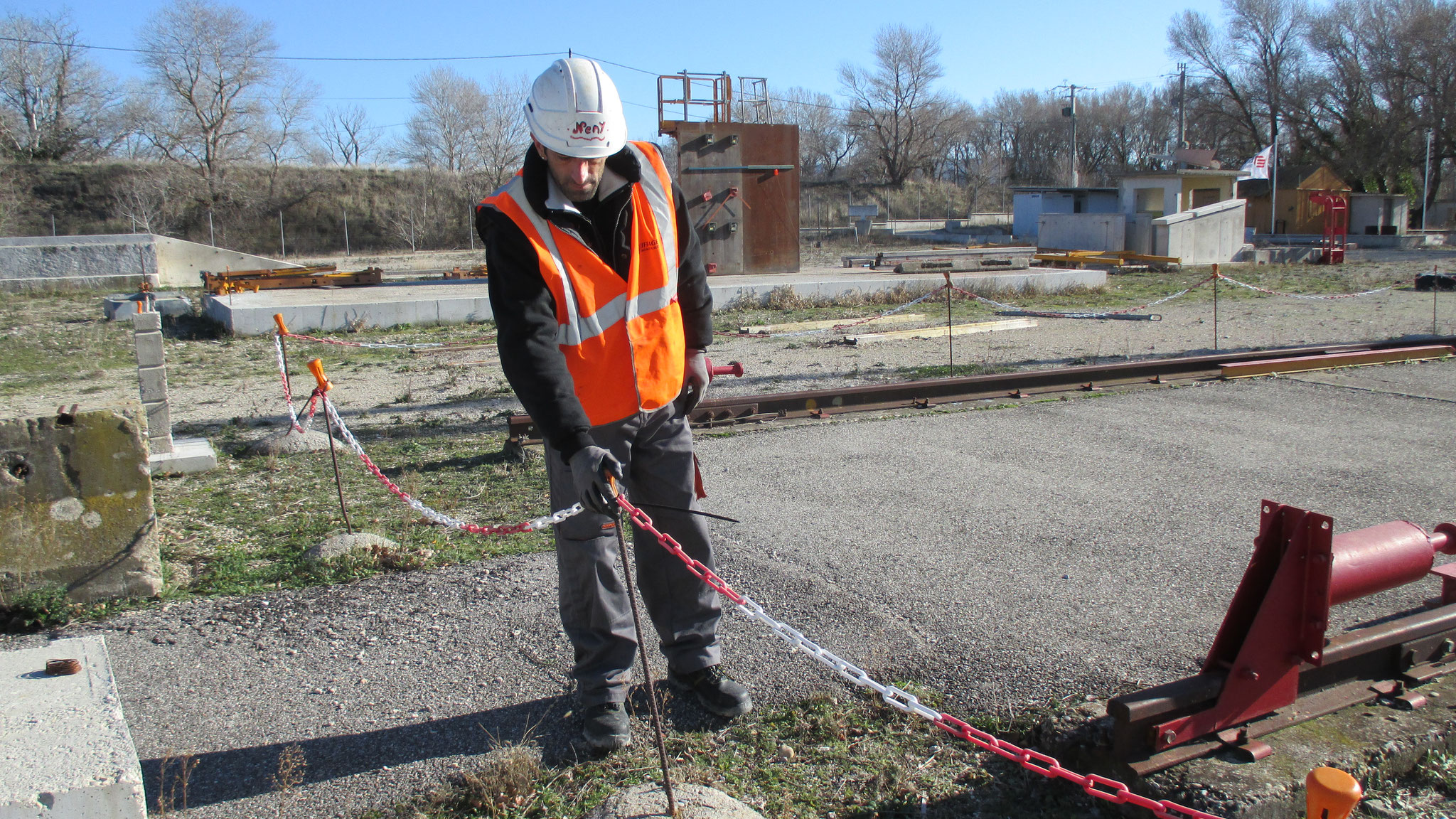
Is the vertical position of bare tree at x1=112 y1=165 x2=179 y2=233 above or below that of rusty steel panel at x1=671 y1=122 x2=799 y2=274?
above

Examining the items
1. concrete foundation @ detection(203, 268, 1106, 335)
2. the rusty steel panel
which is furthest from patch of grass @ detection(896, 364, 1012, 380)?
the rusty steel panel

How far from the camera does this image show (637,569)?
3428 mm

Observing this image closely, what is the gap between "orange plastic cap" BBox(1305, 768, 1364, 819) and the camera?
185 cm

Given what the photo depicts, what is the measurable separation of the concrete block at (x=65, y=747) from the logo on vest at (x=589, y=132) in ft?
6.63

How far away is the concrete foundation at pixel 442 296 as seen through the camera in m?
15.5

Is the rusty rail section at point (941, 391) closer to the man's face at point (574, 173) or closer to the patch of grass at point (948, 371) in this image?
the patch of grass at point (948, 371)

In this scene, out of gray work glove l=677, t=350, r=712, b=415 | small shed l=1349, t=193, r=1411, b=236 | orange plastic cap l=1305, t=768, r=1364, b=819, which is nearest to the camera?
orange plastic cap l=1305, t=768, r=1364, b=819

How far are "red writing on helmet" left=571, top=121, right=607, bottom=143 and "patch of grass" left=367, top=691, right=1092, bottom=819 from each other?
1844 millimetres

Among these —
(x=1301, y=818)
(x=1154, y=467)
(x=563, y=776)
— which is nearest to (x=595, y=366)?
(x=563, y=776)

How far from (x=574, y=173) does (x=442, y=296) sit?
16.3 m

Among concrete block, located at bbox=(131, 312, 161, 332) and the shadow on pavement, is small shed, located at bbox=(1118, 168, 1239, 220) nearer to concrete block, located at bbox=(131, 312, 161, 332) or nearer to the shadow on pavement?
concrete block, located at bbox=(131, 312, 161, 332)

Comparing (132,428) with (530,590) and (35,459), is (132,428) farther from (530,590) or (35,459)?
(530,590)

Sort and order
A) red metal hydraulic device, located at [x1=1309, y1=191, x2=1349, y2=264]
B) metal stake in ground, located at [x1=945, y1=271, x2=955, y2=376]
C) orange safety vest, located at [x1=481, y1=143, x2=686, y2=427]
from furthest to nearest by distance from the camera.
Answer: red metal hydraulic device, located at [x1=1309, y1=191, x2=1349, y2=264]
metal stake in ground, located at [x1=945, y1=271, x2=955, y2=376]
orange safety vest, located at [x1=481, y1=143, x2=686, y2=427]

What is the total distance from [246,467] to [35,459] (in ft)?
9.49
